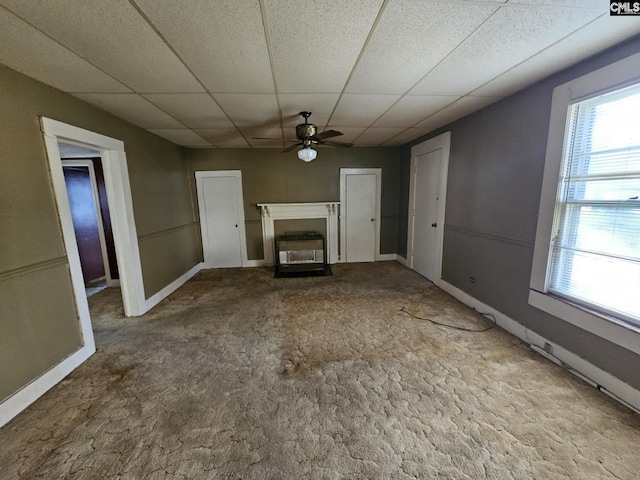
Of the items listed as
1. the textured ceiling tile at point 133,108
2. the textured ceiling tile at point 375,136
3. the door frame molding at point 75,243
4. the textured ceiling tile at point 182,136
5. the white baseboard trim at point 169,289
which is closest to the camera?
the door frame molding at point 75,243

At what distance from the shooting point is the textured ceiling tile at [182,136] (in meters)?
3.53

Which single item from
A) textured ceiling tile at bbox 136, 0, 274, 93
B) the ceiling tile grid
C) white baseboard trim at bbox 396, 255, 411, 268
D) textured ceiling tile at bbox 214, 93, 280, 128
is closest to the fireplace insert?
white baseboard trim at bbox 396, 255, 411, 268

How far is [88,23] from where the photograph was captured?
137 centimetres

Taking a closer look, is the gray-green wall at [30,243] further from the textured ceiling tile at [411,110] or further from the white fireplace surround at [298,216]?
A: the textured ceiling tile at [411,110]

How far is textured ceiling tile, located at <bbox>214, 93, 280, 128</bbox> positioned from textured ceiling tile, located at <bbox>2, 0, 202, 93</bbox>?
45 centimetres

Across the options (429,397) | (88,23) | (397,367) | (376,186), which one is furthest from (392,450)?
(376,186)

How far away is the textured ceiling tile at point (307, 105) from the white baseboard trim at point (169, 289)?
2.97m

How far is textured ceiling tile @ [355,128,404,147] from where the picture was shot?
12.5ft

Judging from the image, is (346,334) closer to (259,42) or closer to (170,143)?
(259,42)

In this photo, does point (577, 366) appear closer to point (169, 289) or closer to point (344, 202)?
point (344, 202)

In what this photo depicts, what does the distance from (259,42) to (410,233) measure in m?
4.01

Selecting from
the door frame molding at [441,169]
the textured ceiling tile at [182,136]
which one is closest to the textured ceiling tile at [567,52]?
the door frame molding at [441,169]

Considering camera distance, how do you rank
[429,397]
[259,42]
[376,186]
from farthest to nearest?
[376,186] < [429,397] < [259,42]

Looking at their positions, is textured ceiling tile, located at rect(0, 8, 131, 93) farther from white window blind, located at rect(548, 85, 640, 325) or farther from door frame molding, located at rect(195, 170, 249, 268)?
white window blind, located at rect(548, 85, 640, 325)
